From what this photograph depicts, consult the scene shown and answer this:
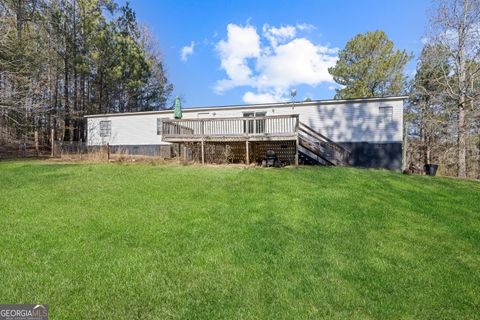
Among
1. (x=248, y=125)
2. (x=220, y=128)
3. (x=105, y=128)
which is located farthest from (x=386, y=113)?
(x=105, y=128)

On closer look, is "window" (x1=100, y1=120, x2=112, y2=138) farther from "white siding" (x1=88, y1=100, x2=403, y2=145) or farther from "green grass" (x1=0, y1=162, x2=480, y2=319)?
"green grass" (x1=0, y1=162, x2=480, y2=319)

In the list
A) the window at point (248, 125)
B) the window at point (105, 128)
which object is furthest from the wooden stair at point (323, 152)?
the window at point (105, 128)

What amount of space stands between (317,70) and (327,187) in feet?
A: 75.3

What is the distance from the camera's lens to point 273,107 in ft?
53.9

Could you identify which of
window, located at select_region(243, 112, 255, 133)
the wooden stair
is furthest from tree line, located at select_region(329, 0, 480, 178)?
window, located at select_region(243, 112, 255, 133)

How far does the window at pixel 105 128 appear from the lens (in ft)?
66.9

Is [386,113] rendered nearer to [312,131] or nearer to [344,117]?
[344,117]

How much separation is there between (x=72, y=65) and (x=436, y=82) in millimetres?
25954

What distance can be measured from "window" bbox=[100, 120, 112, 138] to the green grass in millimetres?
14204

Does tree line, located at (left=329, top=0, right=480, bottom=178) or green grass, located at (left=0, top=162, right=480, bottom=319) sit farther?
tree line, located at (left=329, top=0, right=480, bottom=178)

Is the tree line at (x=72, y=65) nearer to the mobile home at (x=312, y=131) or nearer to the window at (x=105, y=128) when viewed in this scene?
the window at (x=105, y=128)

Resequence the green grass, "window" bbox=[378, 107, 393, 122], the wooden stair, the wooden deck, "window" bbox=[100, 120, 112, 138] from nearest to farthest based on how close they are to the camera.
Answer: the green grass, the wooden deck, the wooden stair, "window" bbox=[378, 107, 393, 122], "window" bbox=[100, 120, 112, 138]

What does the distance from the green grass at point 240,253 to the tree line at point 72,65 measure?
14220mm

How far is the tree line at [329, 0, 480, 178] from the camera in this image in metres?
14.8
